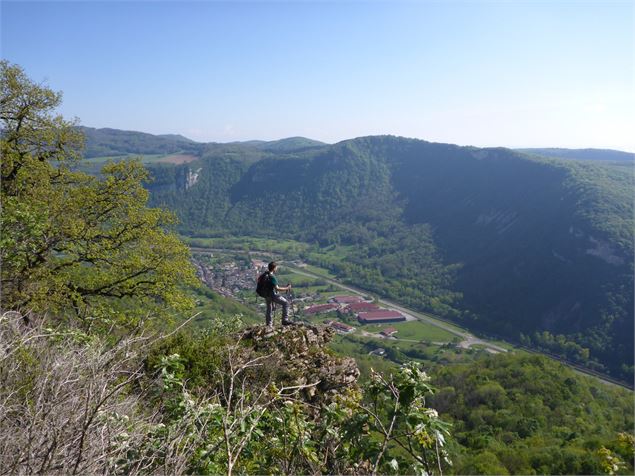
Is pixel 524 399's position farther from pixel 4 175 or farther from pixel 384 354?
pixel 4 175

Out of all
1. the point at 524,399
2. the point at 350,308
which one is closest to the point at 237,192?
the point at 350,308

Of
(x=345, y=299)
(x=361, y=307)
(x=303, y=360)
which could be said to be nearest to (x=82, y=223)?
(x=303, y=360)

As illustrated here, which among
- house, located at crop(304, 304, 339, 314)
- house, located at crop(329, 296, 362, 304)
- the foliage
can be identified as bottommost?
house, located at crop(329, 296, 362, 304)

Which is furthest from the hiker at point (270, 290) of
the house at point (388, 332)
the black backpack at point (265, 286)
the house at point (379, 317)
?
the house at point (379, 317)

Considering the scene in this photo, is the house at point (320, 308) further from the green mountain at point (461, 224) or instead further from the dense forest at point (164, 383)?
the dense forest at point (164, 383)

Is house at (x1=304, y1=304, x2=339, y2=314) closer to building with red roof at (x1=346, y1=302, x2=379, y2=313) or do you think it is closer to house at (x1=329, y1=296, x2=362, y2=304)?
building with red roof at (x1=346, y1=302, x2=379, y2=313)

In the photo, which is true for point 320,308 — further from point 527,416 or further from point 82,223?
point 82,223

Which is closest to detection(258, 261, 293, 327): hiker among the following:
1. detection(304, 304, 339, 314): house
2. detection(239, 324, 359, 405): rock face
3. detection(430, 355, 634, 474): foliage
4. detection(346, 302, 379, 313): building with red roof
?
detection(239, 324, 359, 405): rock face
